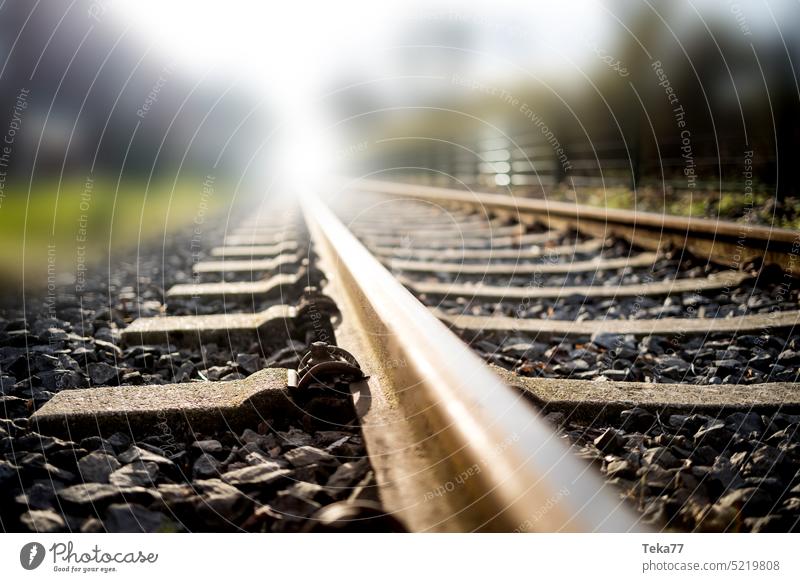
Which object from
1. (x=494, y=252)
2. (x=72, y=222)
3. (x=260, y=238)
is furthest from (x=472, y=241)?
(x=72, y=222)

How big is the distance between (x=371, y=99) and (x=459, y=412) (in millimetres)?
4988

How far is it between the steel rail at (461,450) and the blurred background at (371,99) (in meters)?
1.53

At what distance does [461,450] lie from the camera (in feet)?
3.19

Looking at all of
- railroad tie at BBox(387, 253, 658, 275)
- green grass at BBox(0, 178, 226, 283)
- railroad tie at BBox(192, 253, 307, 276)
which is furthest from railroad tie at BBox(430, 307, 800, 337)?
green grass at BBox(0, 178, 226, 283)

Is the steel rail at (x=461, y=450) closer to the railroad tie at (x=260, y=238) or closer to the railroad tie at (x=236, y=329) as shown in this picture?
the railroad tie at (x=236, y=329)

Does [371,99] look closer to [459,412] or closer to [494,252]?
[494,252]

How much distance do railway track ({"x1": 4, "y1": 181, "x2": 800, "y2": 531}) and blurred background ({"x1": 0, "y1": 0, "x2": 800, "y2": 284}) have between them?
3.17ft

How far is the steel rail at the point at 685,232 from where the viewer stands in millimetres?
2830

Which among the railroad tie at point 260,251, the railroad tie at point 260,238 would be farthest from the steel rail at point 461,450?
the railroad tie at point 260,238

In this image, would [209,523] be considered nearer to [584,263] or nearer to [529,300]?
[529,300]

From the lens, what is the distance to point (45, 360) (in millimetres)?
1881

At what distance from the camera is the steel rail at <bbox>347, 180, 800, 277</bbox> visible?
2830 mm

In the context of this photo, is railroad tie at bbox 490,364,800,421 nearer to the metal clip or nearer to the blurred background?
the metal clip
